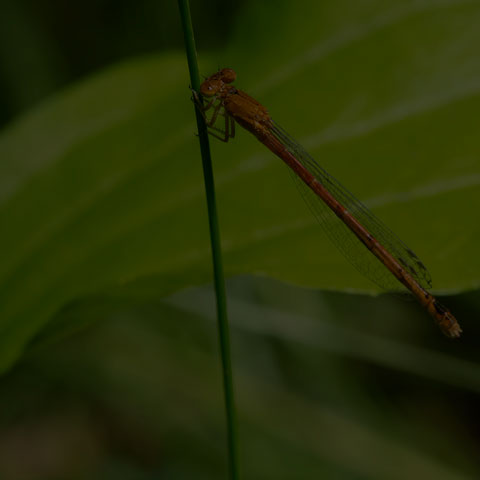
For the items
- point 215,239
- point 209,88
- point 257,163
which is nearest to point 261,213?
point 257,163

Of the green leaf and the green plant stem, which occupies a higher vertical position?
the green leaf

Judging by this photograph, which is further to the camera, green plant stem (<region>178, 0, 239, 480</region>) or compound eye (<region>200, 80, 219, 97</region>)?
compound eye (<region>200, 80, 219, 97</region>)

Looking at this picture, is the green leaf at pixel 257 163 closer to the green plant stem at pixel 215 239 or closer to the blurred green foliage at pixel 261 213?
the blurred green foliage at pixel 261 213

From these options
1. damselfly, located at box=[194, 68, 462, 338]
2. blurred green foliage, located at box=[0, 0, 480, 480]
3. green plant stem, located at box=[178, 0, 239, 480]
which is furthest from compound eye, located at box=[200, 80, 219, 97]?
green plant stem, located at box=[178, 0, 239, 480]

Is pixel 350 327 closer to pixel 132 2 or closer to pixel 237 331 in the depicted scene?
pixel 237 331

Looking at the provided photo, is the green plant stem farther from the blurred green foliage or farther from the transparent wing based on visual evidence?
the transparent wing

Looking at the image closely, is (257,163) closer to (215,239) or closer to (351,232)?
(351,232)
